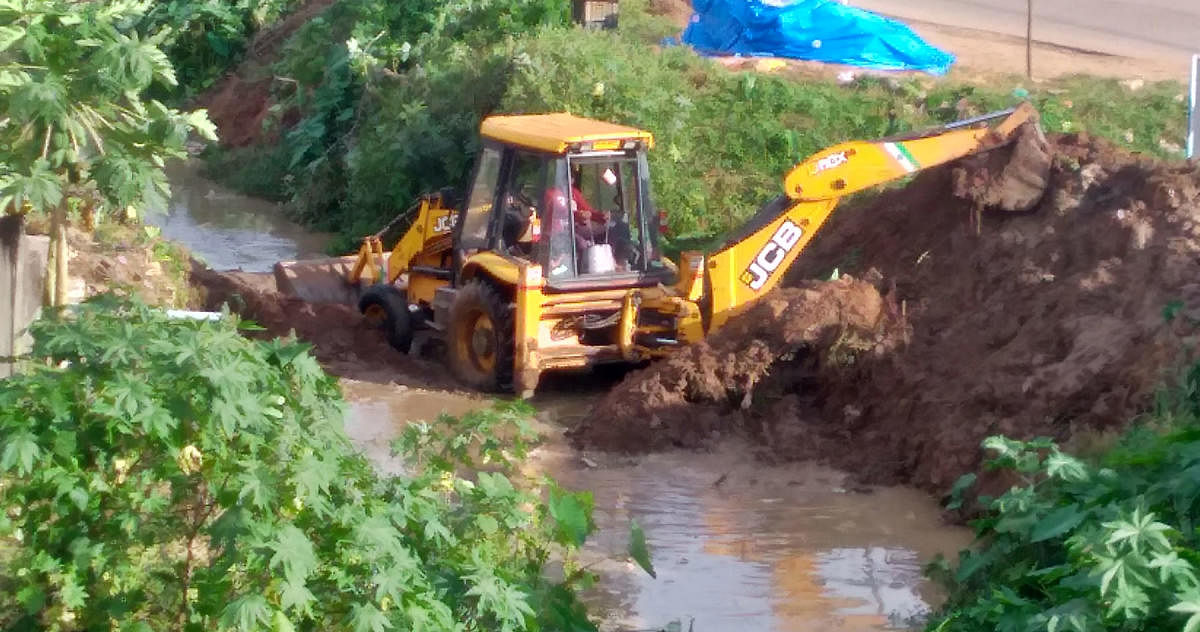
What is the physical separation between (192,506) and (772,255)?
7.46 m

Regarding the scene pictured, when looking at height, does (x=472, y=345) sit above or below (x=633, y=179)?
below

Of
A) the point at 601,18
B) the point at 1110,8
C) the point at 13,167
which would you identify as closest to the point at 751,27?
the point at 601,18

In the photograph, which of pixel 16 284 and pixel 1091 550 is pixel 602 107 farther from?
pixel 1091 550

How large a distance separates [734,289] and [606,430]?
5.48 feet

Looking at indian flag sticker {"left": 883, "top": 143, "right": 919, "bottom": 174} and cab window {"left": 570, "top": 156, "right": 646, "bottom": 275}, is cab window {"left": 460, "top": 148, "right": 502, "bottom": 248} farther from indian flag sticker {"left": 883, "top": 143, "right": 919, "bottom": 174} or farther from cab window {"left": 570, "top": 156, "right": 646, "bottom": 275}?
indian flag sticker {"left": 883, "top": 143, "right": 919, "bottom": 174}

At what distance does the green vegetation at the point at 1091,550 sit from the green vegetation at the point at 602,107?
34.0 ft

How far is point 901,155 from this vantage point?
42.3 ft

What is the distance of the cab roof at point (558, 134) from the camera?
1298cm

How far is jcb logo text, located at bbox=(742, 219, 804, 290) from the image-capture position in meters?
13.1

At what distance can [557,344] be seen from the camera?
13273mm

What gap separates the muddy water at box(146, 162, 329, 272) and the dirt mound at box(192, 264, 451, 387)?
3957 millimetres

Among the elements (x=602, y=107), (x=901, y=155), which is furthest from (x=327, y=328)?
(x=901, y=155)

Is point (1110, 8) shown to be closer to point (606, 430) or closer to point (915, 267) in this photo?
point (915, 267)

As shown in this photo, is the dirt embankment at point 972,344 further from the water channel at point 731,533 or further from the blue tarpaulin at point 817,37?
the blue tarpaulin at point 817,37
